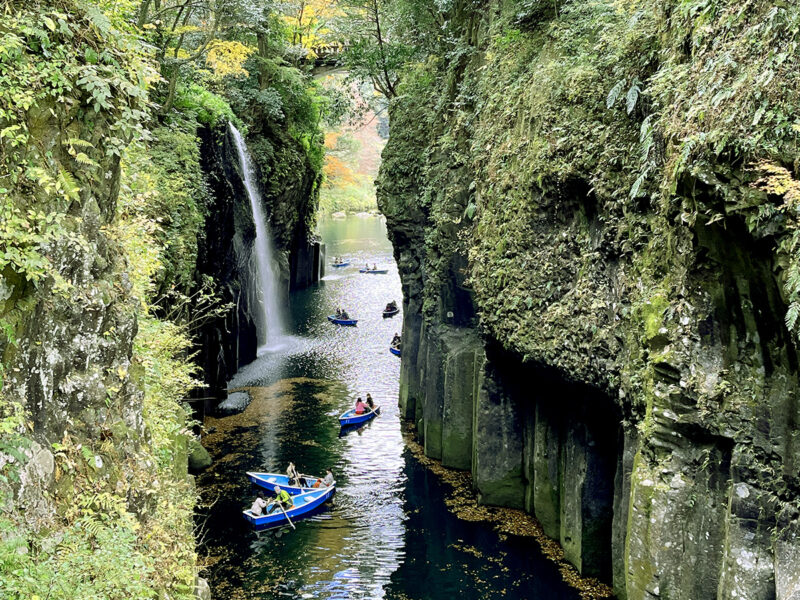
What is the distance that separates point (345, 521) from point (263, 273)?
2218 centimetres

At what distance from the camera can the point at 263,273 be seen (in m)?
39.9

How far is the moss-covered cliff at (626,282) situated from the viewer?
10.1m

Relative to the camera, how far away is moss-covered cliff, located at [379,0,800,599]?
399 inches

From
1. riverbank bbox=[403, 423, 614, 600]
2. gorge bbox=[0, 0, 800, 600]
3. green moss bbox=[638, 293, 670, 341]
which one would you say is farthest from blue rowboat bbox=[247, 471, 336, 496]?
green moss bbox=[638, 293, 670, 341]

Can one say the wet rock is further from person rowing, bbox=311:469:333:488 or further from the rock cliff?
person rowing, bbox=311:469:333:488

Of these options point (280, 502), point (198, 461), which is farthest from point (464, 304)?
point (198, 461)

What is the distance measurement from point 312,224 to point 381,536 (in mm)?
41433

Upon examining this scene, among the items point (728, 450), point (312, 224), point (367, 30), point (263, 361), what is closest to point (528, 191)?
point (728, 450)

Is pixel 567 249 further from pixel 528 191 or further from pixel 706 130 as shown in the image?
pixel 706 130

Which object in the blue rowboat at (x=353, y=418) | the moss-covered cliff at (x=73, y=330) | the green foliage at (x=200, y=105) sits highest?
the green foliage at (x=200, y=105)

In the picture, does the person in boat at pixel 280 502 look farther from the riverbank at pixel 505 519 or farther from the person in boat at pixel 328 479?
the riverbank at pixel 505 519

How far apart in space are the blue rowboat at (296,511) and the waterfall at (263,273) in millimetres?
16681

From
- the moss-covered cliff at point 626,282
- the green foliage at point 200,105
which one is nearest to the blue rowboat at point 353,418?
the moss-covered cliff at point 626,282

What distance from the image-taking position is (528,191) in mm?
17688
